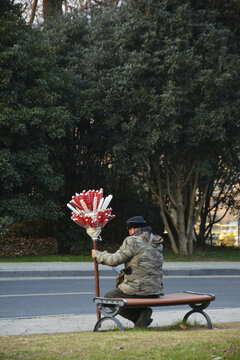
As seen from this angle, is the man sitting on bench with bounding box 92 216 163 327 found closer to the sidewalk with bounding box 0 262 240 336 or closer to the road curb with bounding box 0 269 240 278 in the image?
the sidewalk with bounding box 0 262 240 336

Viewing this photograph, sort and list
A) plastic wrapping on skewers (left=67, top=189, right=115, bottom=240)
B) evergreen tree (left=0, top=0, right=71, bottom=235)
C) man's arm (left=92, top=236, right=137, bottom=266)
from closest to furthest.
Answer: man's arm (left=92, top=236, right=137, bottom=266), plastic wrapping on skewers (left=67, top=189, right=115, bottom=240), evergreen tree (left=0, top=0, right=71, bottom=235)

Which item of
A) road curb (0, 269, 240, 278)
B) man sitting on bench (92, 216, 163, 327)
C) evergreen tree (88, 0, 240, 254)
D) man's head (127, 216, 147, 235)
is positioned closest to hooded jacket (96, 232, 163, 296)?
man sitting on bench (92, 216, 163, 327)

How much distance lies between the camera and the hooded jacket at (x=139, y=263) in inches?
296

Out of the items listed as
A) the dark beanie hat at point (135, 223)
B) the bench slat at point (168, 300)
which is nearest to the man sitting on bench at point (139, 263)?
the dark beanie hat at point (135, 223)

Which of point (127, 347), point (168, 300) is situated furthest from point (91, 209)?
point (127, 347)

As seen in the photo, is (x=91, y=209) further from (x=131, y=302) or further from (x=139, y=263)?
(x=131, y=302)

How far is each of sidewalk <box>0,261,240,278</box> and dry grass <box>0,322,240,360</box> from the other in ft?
28.2

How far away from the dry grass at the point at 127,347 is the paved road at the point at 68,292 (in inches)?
134

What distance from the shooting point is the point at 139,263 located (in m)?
7.52

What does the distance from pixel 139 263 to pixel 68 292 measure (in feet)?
16.0

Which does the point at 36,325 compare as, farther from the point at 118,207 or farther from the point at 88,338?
the point at 118,207

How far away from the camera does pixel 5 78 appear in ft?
57.4

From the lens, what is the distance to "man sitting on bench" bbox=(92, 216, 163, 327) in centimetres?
753

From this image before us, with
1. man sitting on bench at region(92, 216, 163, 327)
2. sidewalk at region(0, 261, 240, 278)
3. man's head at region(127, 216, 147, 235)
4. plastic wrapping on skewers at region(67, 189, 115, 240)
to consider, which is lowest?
sidewalk at region(0, 261, 240, 278)
